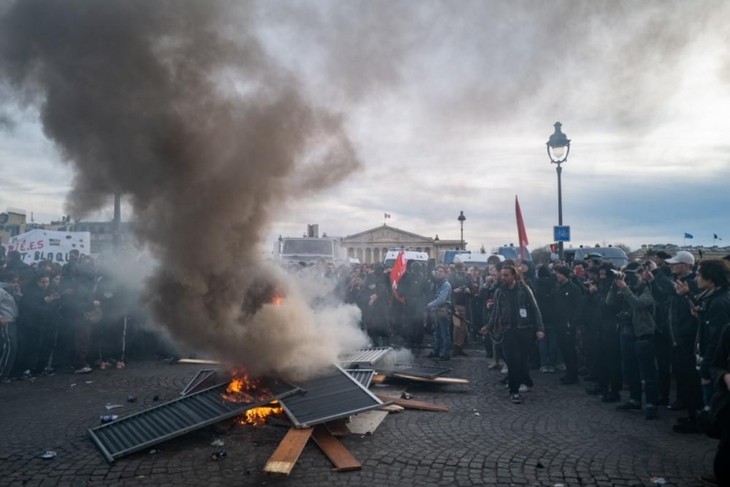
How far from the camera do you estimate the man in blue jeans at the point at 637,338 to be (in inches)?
250

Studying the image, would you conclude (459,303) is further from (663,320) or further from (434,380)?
(663,320)

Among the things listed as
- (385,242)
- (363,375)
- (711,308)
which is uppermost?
(385,242)

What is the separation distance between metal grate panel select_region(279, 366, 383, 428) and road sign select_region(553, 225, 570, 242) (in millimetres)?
8798

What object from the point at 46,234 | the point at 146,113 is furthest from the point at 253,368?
the point at 46,234

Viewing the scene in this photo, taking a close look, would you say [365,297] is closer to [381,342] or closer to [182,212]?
[381,342]

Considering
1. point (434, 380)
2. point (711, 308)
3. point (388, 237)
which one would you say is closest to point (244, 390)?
point (434, 380)

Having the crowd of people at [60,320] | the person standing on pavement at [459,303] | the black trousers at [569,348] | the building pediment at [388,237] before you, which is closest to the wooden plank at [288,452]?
the black trousers at [569,348]

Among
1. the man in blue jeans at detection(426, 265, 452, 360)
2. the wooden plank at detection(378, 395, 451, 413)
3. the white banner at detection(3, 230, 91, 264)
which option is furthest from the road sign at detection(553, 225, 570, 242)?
the white banner at detection(3, 230, 91, 264)

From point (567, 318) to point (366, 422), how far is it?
4714 mm

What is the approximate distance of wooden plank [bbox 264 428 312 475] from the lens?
4539 mm

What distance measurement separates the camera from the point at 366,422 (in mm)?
6090

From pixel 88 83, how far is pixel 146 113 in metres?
0.71

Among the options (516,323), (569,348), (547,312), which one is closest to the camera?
(516,323)

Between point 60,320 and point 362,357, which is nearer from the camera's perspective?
point 362,357
